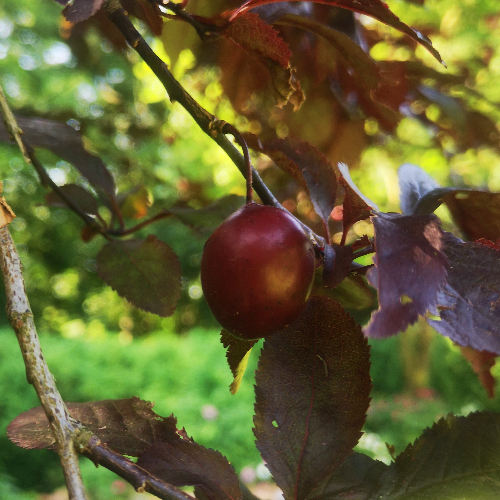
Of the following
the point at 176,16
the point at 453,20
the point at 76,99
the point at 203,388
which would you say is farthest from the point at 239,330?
the point at 76,99

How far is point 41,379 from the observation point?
1.03 feet

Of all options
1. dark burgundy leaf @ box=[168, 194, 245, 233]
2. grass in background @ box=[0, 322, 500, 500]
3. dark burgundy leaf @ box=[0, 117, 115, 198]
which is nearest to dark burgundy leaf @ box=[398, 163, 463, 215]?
dark burgundy leaf @ box=[168, 194, 245, 233]

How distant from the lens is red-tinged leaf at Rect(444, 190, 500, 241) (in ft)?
1.32

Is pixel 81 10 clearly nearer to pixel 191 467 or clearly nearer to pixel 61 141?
pixel 61 141

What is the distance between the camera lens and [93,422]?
374 millimetres

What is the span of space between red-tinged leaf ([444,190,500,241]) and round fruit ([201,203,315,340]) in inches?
6.3

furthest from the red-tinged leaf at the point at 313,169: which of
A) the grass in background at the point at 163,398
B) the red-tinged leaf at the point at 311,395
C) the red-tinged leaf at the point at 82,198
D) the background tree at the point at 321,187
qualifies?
the grass in background at the point at 163,398

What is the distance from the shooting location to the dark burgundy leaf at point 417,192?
1.13ft

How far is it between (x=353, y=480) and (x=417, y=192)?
23 centimetres

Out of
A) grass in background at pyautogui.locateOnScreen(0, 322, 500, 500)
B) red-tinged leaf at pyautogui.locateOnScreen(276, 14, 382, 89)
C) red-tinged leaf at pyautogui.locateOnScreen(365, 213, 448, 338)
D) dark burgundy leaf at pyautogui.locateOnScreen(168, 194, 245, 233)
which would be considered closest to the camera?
red-tinged leaf at pyautogui.locateOnScreen(365, 213, 448, 338)

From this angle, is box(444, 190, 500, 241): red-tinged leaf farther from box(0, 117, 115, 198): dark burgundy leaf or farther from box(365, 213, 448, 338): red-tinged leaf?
box(0, 117, 115, 198): dark burgundy leaf

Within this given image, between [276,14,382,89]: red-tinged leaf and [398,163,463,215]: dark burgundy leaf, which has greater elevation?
[276,14,382,89]: red-tinged leaf

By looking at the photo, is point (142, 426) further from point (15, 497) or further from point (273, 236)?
point (15, 497)

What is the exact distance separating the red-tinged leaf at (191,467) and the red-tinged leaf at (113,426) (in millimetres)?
15
